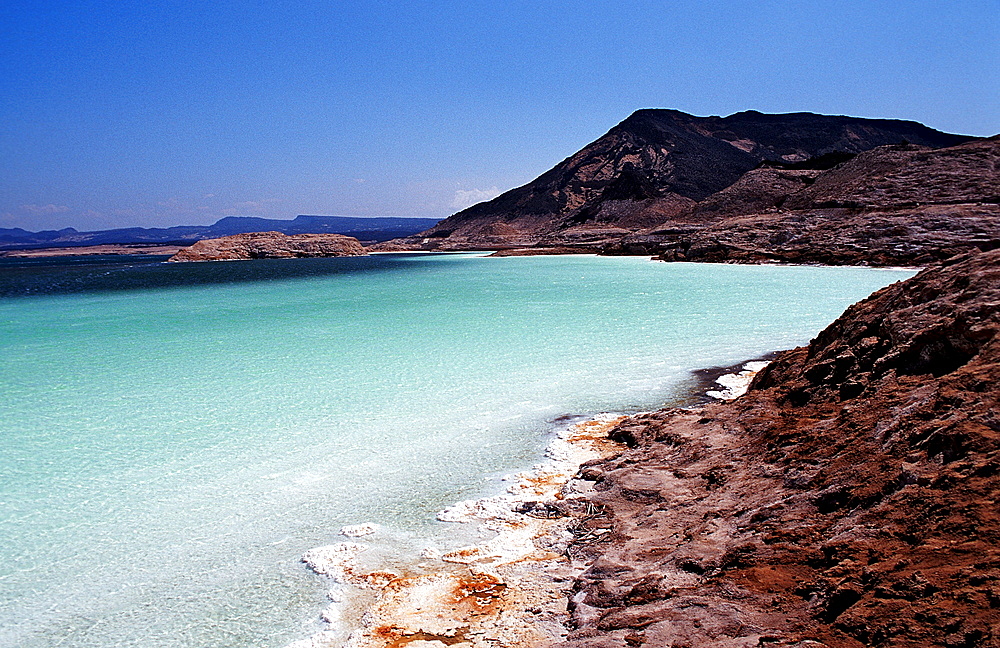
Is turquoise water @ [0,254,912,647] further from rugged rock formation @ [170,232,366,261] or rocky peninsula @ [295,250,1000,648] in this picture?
rugged rock formation @ [170,232,366,261]

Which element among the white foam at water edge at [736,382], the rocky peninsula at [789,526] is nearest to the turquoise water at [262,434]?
the white foam at water edge at [736,382]

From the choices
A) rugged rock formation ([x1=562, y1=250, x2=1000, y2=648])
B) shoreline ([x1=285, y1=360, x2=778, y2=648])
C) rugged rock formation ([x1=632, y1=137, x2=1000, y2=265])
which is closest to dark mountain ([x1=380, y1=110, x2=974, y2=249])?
rugged rock formation ([x1=632, y1=137, x2=1000, y2=265])

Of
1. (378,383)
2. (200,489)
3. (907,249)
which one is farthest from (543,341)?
(907,249)

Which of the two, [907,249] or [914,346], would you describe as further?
[907,249]

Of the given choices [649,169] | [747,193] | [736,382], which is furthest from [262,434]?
[649,169]

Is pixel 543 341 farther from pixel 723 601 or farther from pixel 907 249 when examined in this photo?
pixel 907 249

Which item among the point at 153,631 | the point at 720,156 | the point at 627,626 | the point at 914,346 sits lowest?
the point at 153,631

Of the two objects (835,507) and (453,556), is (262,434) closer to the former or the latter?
(453,556)
